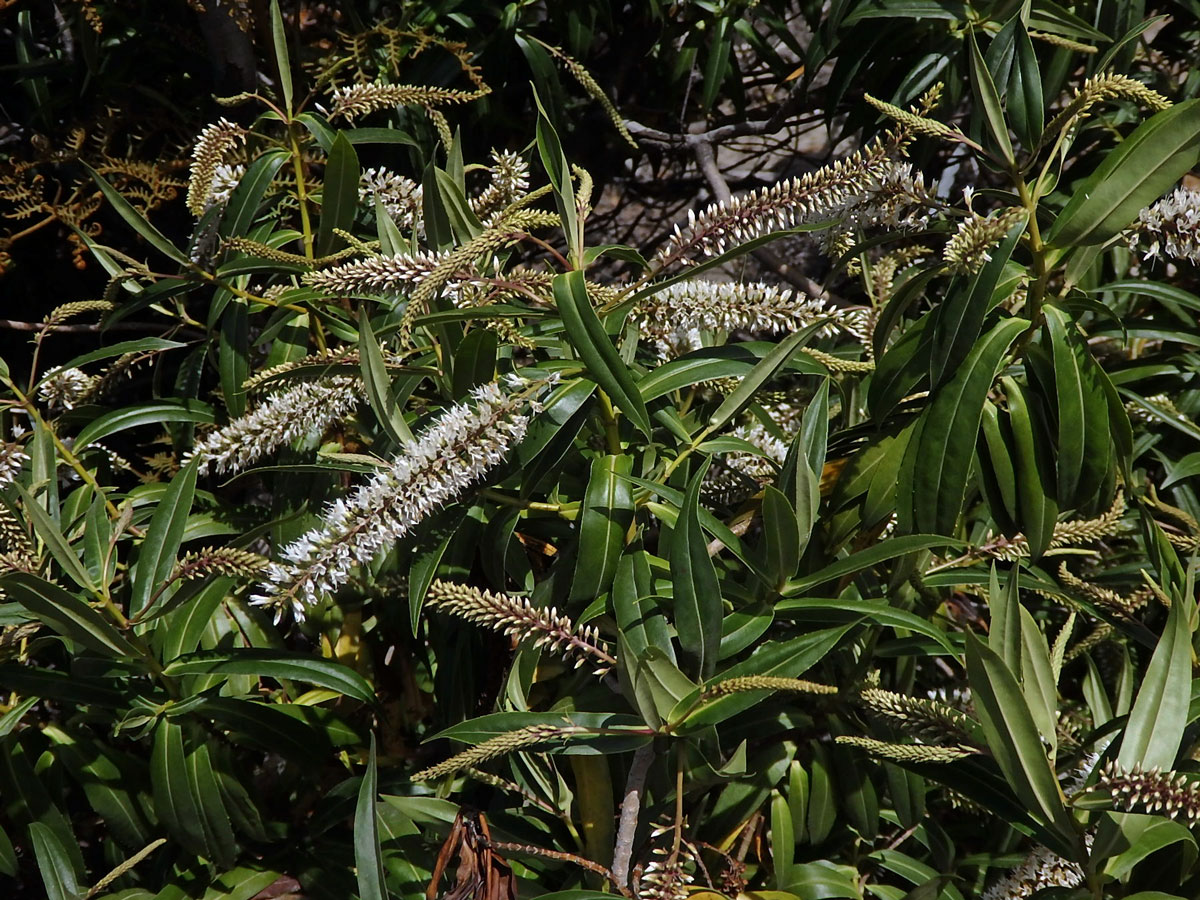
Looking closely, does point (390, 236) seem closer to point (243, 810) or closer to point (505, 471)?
point (505, 471)

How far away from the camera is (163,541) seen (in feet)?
3.68

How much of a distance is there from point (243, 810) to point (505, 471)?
1.90 ft

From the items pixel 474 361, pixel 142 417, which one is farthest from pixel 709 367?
pixel 142 417

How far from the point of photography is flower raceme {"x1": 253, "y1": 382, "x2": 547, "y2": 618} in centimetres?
90

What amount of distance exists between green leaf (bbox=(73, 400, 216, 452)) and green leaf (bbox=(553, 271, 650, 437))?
72cm

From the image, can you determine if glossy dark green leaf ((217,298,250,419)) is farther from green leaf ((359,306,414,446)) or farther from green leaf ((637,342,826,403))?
green leaf ((637,342,826,403))

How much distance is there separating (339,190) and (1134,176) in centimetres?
89

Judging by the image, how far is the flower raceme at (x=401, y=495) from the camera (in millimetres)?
896

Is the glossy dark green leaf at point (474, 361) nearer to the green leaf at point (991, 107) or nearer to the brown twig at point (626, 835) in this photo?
the brown twig at point (626, 835)

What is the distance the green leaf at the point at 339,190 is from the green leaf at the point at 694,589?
0.62 metres

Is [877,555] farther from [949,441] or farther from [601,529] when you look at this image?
[601,529]

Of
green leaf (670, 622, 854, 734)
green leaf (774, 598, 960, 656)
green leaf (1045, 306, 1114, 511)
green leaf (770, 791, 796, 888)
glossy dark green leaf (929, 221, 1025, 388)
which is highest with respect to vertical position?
glossy dark green leaf (929, 221, 1025, 388)

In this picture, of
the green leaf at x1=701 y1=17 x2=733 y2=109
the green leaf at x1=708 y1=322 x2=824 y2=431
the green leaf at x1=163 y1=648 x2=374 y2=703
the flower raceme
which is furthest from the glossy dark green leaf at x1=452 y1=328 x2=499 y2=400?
A: the green leaf at x1=701 y1=17 x2=733 y2=109

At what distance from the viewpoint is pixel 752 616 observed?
1015 mm
